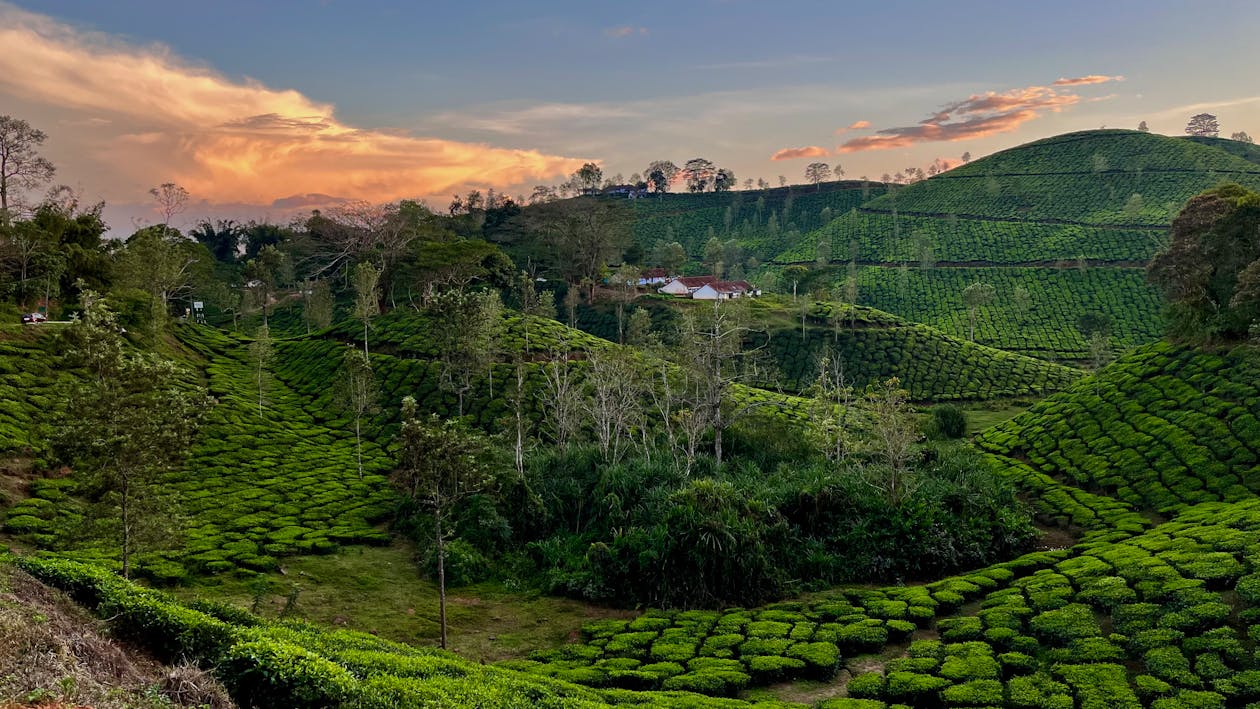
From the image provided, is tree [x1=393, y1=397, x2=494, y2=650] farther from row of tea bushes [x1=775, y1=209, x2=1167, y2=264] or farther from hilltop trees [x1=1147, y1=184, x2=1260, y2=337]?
row of tea bushes [x1=775, y1=209, x2=1167, y2=264]

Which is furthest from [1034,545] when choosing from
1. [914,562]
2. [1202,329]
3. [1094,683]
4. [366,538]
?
[366,538]

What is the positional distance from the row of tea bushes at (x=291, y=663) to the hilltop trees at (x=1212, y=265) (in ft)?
149

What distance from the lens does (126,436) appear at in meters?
20.4

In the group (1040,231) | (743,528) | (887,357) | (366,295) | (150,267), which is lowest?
(743,528)

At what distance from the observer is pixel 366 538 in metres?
32.4

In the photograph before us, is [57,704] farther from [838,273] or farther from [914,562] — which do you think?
[838,273]

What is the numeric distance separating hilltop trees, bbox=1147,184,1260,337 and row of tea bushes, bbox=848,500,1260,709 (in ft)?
81.9

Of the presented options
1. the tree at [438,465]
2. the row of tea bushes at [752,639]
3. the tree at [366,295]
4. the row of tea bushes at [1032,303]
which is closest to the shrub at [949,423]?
the row of tea bushes at [752,639]

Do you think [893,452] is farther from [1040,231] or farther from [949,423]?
[1040,231]

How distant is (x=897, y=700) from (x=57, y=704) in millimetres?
19011

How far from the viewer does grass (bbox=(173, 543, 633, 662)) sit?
2444 cm

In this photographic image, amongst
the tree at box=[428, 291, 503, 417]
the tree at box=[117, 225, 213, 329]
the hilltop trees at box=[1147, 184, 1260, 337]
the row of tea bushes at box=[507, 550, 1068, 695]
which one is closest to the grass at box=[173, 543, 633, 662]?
the row of tea bushes at box=[507, 550, 1068, 695]

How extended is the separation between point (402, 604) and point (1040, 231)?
139 metres

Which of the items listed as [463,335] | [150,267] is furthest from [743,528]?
[150,267]
